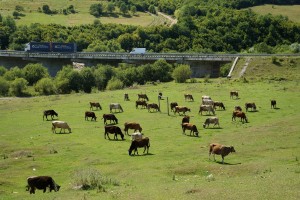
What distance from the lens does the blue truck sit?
447ft

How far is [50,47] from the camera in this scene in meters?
138

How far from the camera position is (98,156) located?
36000 millimetres

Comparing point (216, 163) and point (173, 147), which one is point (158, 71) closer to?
point (173, 147)

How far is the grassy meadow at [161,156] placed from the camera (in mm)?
24203

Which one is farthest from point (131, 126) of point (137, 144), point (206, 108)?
point (206, 108)

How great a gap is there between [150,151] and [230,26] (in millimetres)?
135041

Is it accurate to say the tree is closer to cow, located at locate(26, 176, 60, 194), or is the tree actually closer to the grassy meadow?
the grassy meadow

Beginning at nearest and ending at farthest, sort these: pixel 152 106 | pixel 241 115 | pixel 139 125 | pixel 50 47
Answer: pixel 139 125
pixel 241 115
pixel 152 106
pixel 50 47

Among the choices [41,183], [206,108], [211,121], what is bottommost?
[206,108]

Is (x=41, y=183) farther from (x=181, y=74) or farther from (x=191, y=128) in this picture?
(x=181, y=74)

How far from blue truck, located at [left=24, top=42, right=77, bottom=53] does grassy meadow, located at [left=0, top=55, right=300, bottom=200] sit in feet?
239

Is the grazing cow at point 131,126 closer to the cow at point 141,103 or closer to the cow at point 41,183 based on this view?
the cow at point 141,103

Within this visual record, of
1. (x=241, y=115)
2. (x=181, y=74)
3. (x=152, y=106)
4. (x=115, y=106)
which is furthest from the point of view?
(x=181, y=74)

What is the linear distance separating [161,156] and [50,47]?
353ft
